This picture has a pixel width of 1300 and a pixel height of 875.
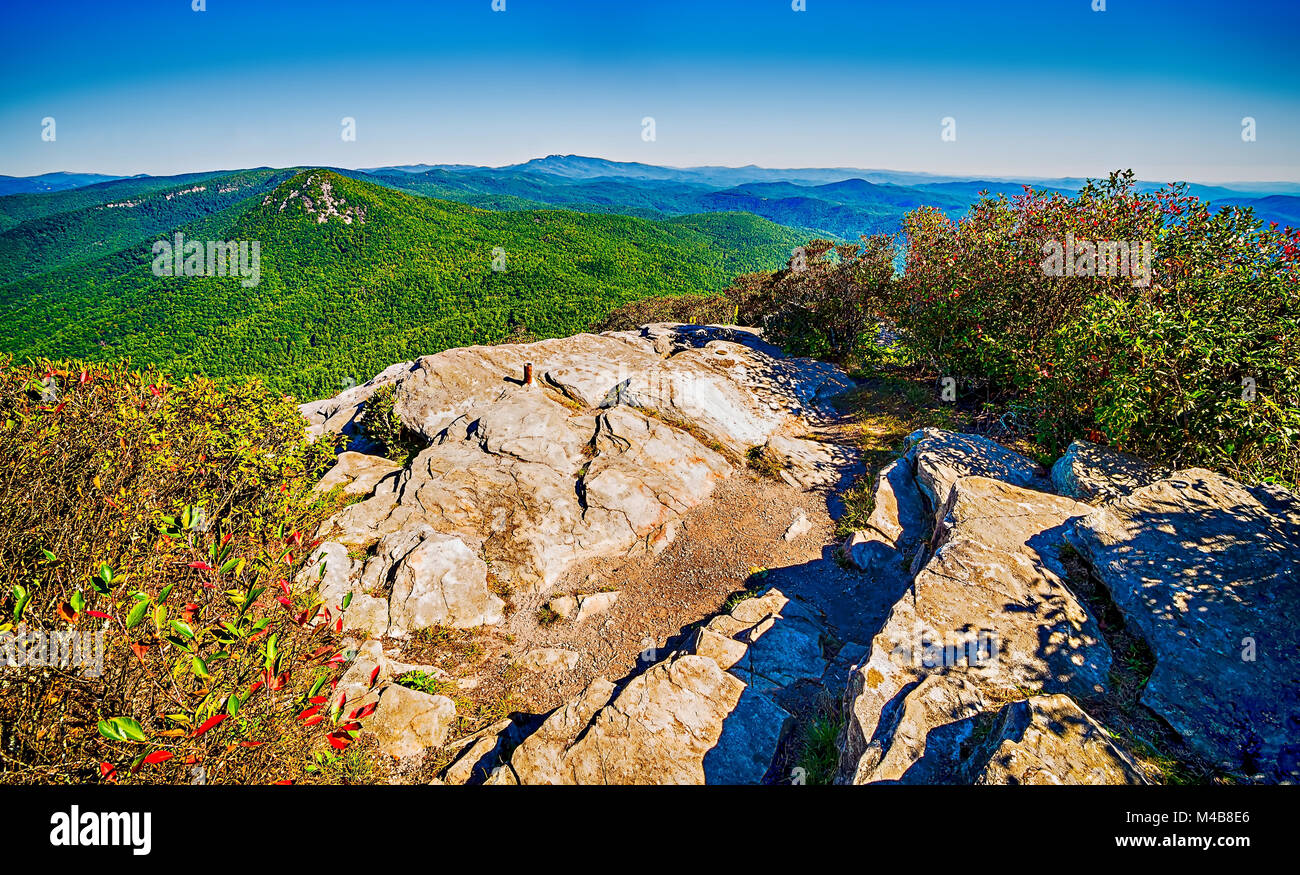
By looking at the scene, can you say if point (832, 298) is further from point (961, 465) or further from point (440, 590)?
point (440, 590)

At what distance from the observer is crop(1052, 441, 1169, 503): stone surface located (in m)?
9.50

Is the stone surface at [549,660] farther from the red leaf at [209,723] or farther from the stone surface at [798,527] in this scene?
the red leaf at [209,723]

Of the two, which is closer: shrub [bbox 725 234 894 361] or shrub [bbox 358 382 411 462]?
shrub [bbox 358 382 411 462]

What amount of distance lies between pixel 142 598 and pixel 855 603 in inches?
424

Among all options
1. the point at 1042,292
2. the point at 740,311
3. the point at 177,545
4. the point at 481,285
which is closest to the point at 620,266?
the point at 481,285

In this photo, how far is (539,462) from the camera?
14695mm

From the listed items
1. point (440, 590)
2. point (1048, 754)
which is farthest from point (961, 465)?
point (440, 590)

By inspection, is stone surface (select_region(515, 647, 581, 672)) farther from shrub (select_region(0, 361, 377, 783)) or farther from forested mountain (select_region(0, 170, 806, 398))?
forested mountain (select_region(0, 170, 806, 398))

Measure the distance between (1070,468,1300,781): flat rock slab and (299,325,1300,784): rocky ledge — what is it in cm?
3

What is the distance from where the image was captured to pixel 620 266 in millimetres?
131500

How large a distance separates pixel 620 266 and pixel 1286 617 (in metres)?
135

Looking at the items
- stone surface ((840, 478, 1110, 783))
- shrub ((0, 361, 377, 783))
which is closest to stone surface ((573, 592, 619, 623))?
shrub ((0, 361, 377, 783))

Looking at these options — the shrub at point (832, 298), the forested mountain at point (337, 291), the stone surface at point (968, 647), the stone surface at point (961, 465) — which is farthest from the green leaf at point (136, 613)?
the forested mountain at point (337, 291)

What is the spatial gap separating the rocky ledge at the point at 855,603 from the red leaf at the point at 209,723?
11.0 feet
